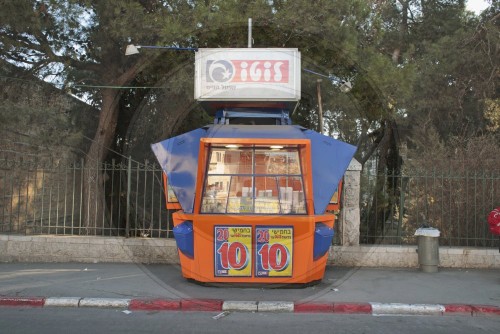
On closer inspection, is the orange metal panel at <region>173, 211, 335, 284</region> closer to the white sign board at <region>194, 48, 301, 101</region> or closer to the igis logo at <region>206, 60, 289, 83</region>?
the white sign board at <region>194, 48, 301, 101</region>

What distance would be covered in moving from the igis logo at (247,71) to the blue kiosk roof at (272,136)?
1.09m

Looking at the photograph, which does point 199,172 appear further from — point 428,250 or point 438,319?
point 428,250

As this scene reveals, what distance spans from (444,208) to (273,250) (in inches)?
197

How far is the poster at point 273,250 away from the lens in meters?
6.91

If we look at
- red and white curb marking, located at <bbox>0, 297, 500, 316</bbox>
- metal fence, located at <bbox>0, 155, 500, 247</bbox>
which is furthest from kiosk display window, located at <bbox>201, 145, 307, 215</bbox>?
metal fence, located at <bbox>0, 155, 500, 247</bbox>

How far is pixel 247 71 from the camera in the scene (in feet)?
26.5

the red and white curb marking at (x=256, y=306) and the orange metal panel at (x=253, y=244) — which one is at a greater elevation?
the orange metal panel at (x=253, y=244)

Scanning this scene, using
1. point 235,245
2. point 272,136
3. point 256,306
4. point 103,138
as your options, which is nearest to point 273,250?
point 235,245

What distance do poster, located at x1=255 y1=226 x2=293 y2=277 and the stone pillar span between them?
247 centimetres

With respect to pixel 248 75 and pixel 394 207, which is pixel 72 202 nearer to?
pixel 248 75

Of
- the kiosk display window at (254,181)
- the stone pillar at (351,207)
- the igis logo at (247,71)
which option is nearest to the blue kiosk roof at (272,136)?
the kiosk display window at (254,181)

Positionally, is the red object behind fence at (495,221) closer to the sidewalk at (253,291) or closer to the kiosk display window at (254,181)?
the sidewalk at (253,291)

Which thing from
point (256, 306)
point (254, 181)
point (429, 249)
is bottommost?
point (256, 306)

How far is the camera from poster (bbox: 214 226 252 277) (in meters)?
6.92
